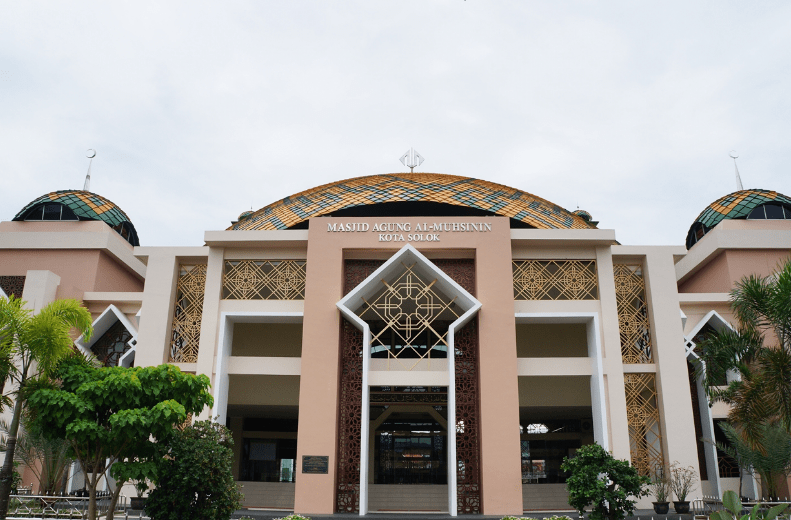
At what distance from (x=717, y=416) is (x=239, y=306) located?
14002 mm

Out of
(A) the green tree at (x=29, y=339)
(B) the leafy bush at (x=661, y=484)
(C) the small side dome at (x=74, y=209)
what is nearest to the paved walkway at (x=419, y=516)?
(B) the leafy bush at (x=661, y=484)

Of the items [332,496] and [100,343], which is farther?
[100,343]

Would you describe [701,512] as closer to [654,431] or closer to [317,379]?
[654,431]

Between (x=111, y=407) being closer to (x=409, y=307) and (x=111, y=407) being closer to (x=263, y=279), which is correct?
(x=263, y=279)

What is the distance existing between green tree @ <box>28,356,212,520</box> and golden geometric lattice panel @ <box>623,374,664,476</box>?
11302mm

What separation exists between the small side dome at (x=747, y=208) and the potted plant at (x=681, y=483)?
9.65 meters

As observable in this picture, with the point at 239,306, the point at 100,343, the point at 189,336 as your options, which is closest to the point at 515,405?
the point at 239,306

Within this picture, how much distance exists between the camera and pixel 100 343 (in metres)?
19.5

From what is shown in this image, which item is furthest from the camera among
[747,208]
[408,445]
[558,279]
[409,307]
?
[408,445]

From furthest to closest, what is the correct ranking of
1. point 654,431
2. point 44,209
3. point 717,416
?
1. point 44,209
2. point 717,416
3. point 654,431

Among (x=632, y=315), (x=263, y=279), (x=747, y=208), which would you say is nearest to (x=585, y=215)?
(x=747, y=208)

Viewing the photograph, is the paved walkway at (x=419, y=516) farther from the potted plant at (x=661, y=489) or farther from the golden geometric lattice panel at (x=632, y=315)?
the golden geometric lattice panel at (x=632, y=315)

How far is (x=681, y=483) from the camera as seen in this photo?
15.7 meters

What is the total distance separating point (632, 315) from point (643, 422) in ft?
9.62
